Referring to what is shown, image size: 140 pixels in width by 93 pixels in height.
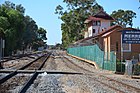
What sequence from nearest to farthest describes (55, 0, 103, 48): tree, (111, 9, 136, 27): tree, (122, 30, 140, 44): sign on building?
(122, 30, 140, 44): sign on building
(55, 0, 103, 48): tree
(111, 9, 136, 27): tree

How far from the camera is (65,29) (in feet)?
297

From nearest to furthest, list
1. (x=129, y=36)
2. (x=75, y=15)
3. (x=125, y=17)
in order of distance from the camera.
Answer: (x=129, y=36) < (x=75, y=15) < (x=125, y=17)

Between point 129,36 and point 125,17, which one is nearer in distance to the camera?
point 129,36

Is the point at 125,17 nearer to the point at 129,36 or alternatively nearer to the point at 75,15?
the point at 75,15

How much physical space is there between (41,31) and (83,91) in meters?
183

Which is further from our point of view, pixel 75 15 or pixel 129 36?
pixel 75 15

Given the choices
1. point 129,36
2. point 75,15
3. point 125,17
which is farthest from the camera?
point 125,17

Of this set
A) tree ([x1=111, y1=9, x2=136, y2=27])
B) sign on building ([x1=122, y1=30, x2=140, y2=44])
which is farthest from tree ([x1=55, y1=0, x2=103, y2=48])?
sign on building ([x1=122, y1=30, x2=140, y2=44])

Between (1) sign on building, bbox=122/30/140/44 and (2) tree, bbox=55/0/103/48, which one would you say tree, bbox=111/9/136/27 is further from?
(1) sign on building, bbox=122/30/140/44

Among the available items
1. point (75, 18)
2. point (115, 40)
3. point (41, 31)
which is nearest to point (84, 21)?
point (75, 18)

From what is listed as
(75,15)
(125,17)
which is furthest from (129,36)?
(125,17)

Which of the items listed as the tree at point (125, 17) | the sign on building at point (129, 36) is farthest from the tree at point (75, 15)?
the sign on building at point (129, 36)

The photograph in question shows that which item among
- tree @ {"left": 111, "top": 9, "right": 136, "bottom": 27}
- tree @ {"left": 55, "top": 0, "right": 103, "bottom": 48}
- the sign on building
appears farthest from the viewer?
tree @ {"left": 111, "top": 9, "right": 136, "bottom": 27}

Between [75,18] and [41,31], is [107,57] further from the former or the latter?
[41,31]
